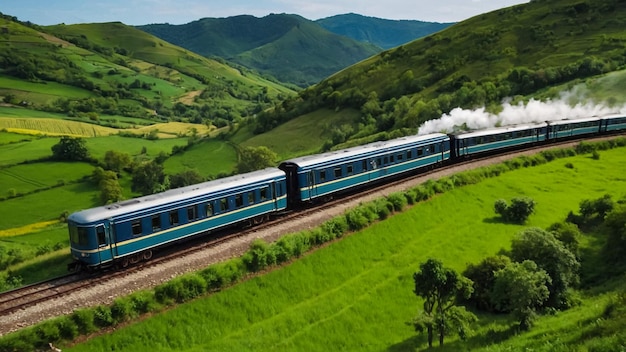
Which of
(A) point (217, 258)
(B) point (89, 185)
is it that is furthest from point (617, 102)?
(B) point (89, 185)

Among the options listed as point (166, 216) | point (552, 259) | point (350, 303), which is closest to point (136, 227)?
point (166, 216)

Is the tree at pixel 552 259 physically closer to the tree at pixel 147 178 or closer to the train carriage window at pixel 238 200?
the train carriage window at pixel 238 200

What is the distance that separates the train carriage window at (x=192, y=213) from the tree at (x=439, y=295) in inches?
470

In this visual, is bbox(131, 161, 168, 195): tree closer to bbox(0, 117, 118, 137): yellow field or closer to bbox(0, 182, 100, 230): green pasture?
bbox(0, 182, 100, 230): green pasture

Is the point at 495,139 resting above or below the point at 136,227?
above

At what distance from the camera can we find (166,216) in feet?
83.0

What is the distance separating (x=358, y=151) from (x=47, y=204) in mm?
66524

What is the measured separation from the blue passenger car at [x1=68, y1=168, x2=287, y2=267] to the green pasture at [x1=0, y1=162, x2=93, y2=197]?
72685 millimetres

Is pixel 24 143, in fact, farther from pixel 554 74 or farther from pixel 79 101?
pixel 554 74

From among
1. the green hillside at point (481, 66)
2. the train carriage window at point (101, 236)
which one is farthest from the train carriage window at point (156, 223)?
the green hillside at point (481, 66)

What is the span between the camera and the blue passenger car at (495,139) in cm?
4709

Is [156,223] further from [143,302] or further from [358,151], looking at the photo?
[358,151]

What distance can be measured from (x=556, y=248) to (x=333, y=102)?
103 meters

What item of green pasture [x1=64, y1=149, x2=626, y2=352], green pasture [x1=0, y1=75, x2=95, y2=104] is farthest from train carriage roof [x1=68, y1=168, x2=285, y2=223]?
green pasture [x1=0, y1=75, x2=95, y2=104]
